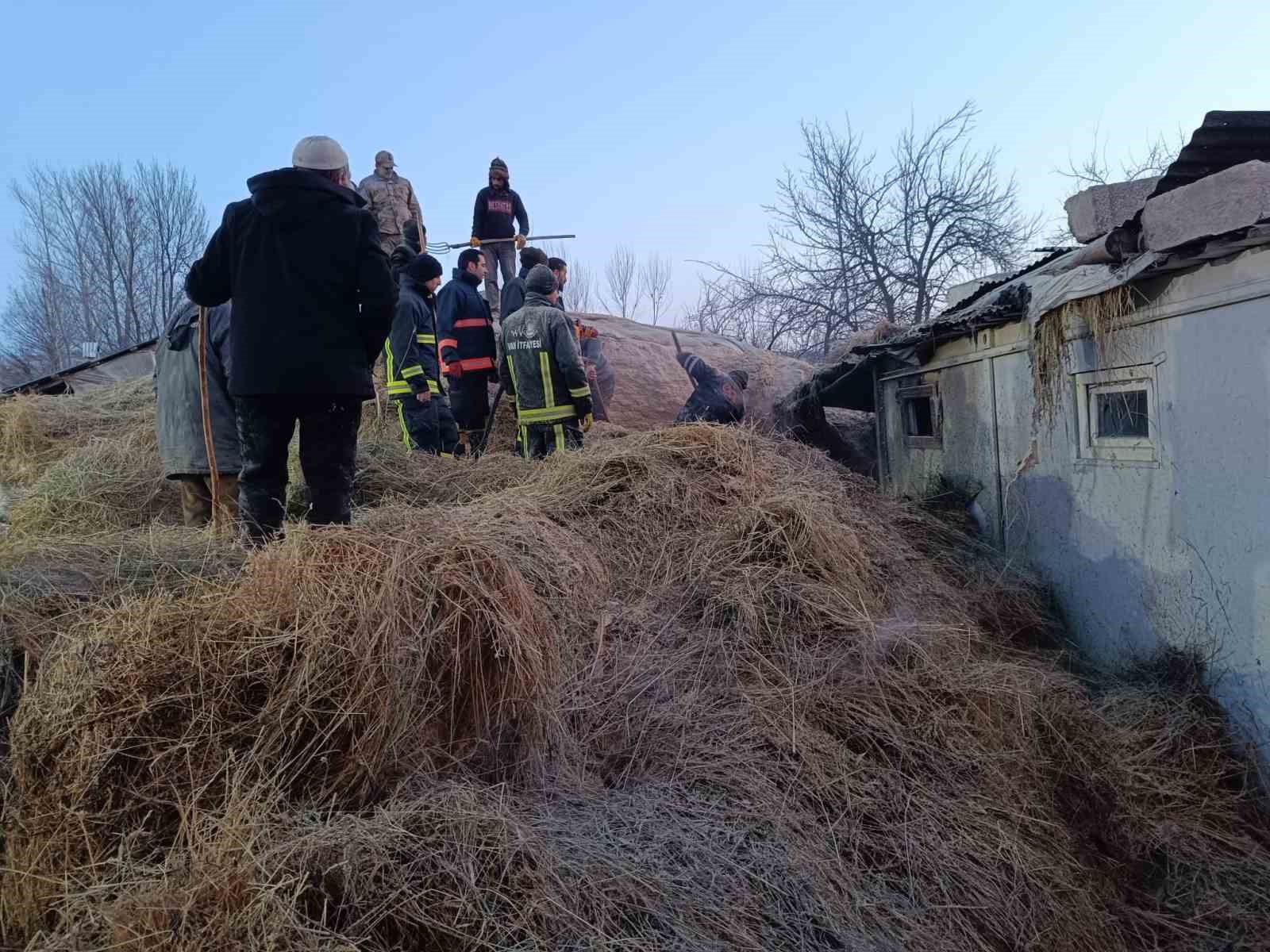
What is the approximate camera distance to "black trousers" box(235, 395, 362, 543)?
3561mm

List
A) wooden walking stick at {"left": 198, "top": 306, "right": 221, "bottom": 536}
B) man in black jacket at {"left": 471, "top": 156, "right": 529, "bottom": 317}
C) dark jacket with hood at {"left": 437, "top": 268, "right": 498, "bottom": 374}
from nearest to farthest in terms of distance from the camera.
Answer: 1. wooden walking stick at {"left": 198, "top": 306, "right": 221, "bottom": 536}
2. dark jacket with hood at {"left": 437, "top": 268, "right": 498, "bottom": 374}
3. man in black jacket at {"left": 471, "top": 156, "right": 529, "bottom": 317}

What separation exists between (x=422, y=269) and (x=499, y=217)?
3.11 m

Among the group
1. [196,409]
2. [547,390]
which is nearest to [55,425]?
[196,409]

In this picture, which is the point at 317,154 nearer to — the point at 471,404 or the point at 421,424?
the point at 421,424

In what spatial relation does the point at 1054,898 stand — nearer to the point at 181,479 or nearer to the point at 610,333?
the point at 181,479

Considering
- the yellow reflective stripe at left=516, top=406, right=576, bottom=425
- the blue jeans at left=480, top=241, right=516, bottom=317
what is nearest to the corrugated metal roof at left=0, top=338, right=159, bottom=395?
the blue jeans at left=480, top=241, right=516, bottom=317

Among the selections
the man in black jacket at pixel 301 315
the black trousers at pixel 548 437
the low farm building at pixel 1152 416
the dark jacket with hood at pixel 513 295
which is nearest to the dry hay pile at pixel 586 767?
the man in black jacket at pixel 301 315

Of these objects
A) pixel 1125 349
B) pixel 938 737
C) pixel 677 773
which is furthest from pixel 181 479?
pixel 1125 349

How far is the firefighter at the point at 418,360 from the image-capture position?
21.2ft

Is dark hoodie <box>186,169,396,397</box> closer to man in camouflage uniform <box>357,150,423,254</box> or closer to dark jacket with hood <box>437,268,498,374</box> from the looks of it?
dark jacket with hood <box>437,268,498,374</box>

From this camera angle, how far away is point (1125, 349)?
16.4ft

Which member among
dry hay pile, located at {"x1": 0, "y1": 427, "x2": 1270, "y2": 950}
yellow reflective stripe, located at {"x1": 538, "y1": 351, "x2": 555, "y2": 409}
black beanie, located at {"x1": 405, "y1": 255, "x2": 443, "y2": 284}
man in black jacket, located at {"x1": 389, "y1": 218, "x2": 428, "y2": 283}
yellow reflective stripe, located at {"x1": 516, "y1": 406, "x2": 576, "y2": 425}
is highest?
man in black jacket, located at {"x1": 389, "y1": 218, "x2": 428, "y2": 283}

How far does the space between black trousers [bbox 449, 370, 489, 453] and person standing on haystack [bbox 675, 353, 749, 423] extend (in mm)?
1915

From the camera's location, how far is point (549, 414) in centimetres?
656
